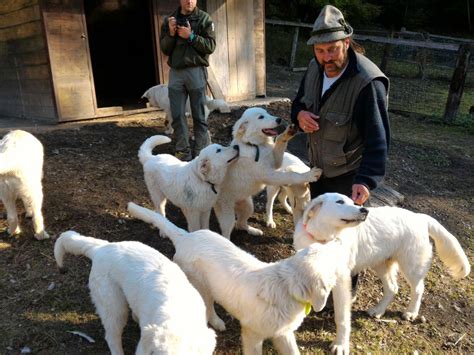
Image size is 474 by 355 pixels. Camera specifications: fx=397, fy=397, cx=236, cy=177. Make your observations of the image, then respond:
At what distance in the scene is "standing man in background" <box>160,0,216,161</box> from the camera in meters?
6.32

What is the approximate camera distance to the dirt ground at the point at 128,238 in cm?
359

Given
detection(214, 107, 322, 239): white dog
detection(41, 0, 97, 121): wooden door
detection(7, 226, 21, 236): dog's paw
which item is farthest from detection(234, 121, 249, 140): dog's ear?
detection(41, 0, 97, 121): wooden door

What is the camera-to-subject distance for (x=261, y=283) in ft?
9.61

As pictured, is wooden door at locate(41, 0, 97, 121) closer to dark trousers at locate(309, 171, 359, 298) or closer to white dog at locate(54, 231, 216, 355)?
white dog at locate(54, 231, 216, 355)

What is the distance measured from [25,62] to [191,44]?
182 inches

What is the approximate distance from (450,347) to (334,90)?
8.59ft

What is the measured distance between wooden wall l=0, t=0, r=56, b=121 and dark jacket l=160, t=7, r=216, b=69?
10.3 feet

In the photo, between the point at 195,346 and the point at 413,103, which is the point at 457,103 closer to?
the point at 413,103

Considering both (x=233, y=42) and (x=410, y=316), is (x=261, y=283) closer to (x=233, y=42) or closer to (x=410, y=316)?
(x=410, y=316)

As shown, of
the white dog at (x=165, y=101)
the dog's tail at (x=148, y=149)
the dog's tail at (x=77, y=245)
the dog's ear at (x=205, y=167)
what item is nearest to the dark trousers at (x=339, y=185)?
the dog's ear at (x=205, y=167)

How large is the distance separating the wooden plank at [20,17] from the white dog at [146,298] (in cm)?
637

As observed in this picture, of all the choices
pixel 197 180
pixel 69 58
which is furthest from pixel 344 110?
pixel 69 58

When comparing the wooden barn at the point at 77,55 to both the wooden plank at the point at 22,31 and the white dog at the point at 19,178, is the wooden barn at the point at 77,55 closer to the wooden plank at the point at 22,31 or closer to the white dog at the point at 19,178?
the wooden plank at the point at 22,31

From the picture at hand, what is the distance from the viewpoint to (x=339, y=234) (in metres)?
3.35
